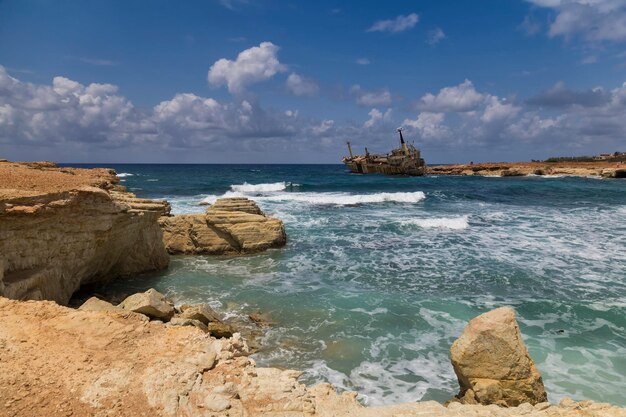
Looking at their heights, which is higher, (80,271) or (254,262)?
(80,271)

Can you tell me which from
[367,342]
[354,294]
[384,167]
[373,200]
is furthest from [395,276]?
[384,167]

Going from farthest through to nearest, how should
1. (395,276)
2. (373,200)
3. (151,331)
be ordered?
(373,200) → (395,276) → (151,331)

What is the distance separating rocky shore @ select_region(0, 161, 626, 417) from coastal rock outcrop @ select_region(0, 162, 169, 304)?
1.1 inches

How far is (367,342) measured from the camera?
840 cm

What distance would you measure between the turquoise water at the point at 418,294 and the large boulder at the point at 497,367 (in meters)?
1.11

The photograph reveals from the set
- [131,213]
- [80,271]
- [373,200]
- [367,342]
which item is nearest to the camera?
[367,342]

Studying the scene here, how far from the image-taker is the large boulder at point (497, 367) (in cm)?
558

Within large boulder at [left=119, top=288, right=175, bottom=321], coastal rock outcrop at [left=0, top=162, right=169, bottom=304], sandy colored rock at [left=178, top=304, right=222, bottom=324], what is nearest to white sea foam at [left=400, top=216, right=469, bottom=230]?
coastal rock outcrop at [left=0, top=162, right=169, bottom=304]

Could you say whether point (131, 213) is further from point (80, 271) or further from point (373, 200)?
point (373, 200)

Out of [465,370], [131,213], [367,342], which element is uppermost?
[131,213]

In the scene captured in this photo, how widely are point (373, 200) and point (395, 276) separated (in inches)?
891

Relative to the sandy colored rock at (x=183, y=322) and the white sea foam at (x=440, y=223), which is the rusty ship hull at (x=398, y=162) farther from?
the sandy colored rock at (x=183, y=322)

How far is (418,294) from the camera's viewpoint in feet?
37.2

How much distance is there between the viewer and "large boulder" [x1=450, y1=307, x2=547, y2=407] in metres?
5.58
